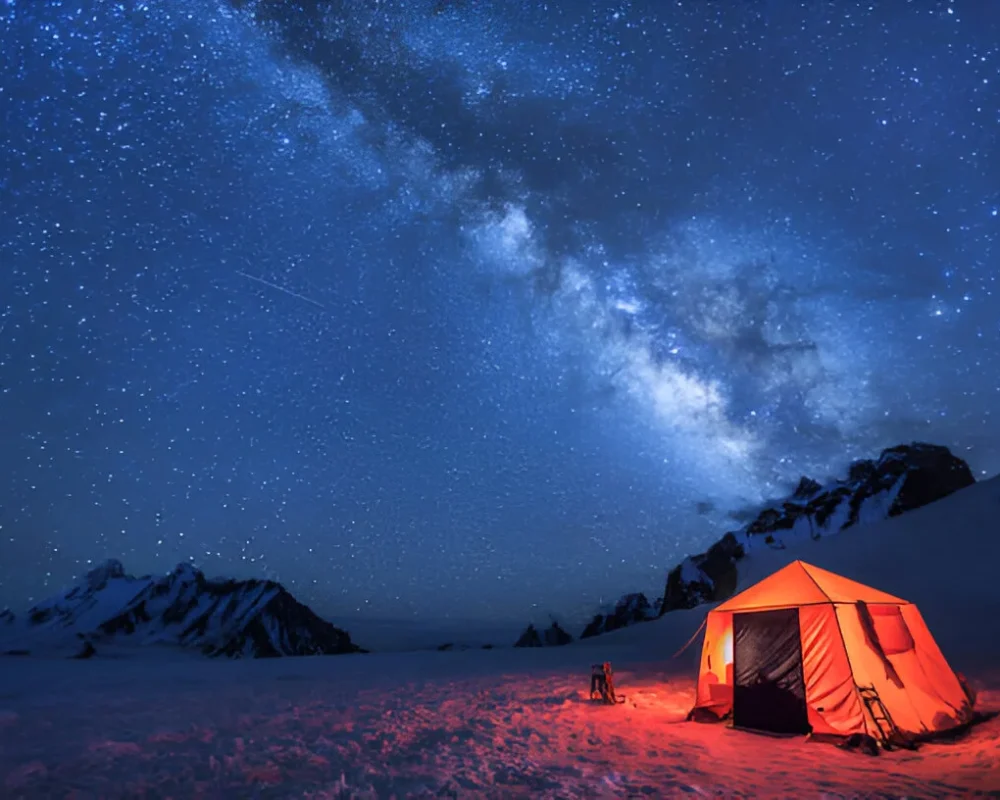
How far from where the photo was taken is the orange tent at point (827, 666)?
949 cm

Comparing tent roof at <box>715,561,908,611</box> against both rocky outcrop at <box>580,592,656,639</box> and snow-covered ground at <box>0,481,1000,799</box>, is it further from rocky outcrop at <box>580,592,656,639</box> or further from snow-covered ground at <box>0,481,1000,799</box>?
rocky outcrop at <box>580,592,656,639</box>

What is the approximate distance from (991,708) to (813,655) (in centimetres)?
455

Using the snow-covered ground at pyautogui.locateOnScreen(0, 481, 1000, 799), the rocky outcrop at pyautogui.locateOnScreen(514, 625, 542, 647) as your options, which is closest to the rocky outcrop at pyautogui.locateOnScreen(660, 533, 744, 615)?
the rocky outcrop at pyautogui.locateOnScreen(514, 625, 542, 647)

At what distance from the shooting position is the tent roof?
10633mm

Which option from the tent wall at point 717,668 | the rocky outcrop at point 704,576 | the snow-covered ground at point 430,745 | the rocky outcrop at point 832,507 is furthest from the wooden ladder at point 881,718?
the rocky outcrop at point 704,576

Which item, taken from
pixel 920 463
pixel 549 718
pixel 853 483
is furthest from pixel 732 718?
pixel 853 483

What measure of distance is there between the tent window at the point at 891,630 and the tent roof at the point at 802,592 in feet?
0.59

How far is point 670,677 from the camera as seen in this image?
20234 millimetres

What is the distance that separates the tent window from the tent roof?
0.18m

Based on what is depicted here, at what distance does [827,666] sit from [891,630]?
1.78 m

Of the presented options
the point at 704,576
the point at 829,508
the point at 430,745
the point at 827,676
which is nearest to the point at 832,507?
the point at 829,508

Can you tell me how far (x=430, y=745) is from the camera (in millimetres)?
9836

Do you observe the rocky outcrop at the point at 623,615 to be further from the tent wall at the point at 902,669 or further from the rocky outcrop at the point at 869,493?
the tent wall at the point at 902,669

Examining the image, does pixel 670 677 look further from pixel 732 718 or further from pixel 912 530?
pixel 912 530
